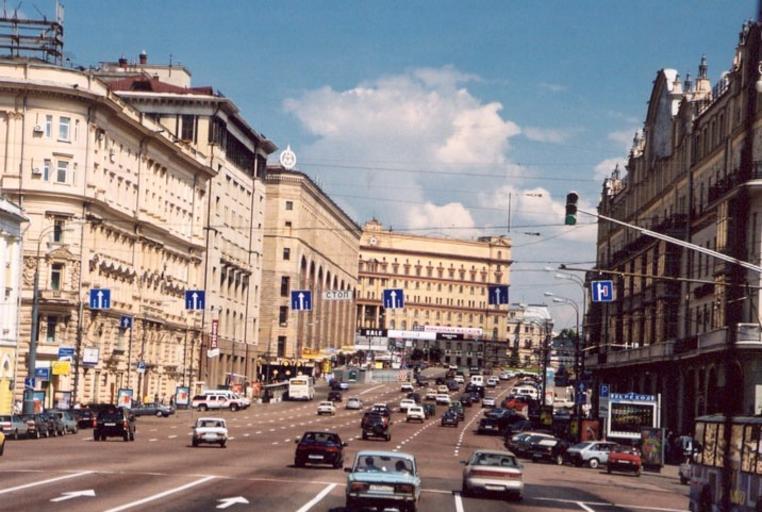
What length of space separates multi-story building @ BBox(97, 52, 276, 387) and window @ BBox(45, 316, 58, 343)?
31.1 meters

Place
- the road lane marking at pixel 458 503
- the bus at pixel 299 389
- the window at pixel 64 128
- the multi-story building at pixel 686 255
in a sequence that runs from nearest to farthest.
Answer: the road lane marking at pixel 458 503
the multi-story building at pixel 686 255
the window at pixel 64 128
the bus at pixel 299 389

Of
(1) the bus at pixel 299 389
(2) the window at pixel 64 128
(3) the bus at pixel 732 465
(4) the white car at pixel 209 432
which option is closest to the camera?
(3) the bus at pixel 732 465

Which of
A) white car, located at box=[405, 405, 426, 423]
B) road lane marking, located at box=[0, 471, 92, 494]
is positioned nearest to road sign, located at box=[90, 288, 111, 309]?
white car, located at box=[405, 405, 426, 423]

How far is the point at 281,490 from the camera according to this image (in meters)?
35.2

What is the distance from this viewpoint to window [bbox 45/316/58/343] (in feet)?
305

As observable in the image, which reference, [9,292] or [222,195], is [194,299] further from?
[222,195]

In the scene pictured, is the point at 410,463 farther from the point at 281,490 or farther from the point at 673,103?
the point at 673,103

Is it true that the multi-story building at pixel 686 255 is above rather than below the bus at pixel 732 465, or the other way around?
above

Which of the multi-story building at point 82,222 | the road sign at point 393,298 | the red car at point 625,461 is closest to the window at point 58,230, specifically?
the multi-story building at point 82,222

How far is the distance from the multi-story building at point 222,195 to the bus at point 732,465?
9535 cm

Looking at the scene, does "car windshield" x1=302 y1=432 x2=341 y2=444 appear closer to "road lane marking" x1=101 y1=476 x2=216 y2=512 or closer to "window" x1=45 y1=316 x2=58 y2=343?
"road lane marking" x1=101 y1=476 x2=216 y2=512

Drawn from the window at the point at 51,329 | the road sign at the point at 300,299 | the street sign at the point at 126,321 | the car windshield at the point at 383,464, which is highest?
the road sign at the point at 300,299

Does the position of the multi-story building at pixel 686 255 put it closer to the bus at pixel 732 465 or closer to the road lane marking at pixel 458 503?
the road lane marking at pixel 458 503

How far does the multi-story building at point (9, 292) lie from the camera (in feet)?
269
